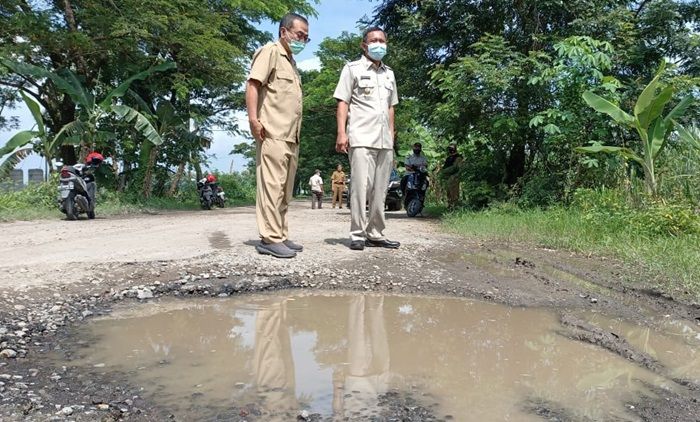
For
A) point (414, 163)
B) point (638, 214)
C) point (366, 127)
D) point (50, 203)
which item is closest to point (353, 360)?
point (366, 127)

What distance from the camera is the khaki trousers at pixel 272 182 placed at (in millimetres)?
4195

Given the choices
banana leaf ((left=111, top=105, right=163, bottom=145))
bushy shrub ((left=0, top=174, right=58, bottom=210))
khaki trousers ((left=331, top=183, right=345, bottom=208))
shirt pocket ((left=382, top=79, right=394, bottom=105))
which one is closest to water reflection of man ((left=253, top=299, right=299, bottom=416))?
shirt pocket ((left=382, top=79, right=394, bottom=105))

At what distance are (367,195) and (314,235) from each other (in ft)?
3.94

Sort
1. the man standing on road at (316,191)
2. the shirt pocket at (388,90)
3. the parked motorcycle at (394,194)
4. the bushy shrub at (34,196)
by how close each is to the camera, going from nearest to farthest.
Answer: the shirt pocket at (388,90)
the bushy shrub at (34,196)
the parked motorcycle at (394,194)
the man standing on road at (316,191)

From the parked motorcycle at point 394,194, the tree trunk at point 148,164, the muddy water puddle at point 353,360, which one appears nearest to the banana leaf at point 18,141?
the tree trunk at point 148,164

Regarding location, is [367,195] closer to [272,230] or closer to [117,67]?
[272,230]

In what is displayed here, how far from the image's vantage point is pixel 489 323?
2844mm

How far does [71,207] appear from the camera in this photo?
852 centimetres

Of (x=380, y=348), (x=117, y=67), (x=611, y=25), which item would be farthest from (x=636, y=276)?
(x=117, y=67)

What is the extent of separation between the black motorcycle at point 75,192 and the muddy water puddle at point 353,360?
6284 millimetres

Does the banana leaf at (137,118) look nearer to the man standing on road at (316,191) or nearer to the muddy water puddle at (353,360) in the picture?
the man standing on road at (316,191)

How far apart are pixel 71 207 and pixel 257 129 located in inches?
226

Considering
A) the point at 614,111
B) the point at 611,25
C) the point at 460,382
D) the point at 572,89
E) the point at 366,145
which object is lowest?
the point at 460,382

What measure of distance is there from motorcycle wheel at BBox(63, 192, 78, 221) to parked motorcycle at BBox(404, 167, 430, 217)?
18.4ft
